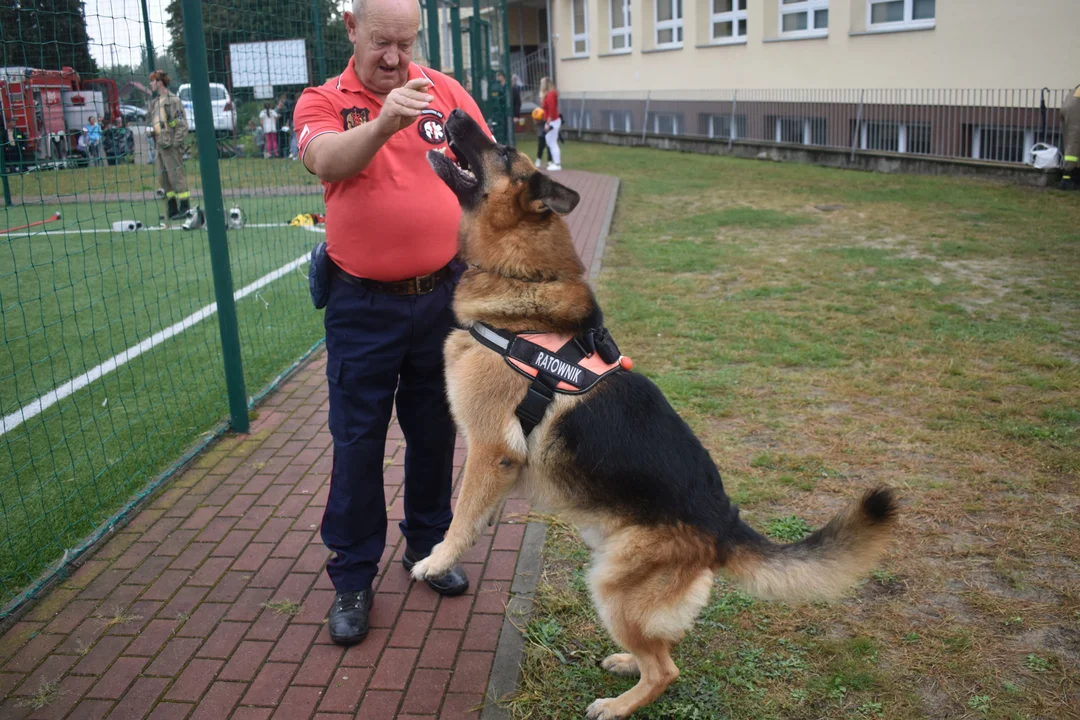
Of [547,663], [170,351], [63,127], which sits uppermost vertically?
[63,127]

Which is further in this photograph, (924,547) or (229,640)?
(924,547)

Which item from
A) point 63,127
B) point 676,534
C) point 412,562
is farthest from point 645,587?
point 63,127

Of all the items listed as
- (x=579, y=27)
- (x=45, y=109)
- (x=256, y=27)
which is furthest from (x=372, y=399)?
(x=579, y=27)

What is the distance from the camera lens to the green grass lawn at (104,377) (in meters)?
4.30

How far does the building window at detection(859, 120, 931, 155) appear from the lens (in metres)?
16.6

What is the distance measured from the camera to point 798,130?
2020cm

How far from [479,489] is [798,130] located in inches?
772

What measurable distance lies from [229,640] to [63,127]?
2995mm

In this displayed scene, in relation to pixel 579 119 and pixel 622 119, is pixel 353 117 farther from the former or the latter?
pixel 579 119

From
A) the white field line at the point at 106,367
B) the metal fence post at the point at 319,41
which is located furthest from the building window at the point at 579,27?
the metal fence post at the point at 319,41

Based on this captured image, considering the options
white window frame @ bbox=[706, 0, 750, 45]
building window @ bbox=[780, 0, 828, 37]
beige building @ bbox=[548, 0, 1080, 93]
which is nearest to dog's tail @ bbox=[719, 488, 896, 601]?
beige building @ bbox=[548, 0, 1080, 93]

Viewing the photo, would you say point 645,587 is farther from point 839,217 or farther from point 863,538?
point 839,217

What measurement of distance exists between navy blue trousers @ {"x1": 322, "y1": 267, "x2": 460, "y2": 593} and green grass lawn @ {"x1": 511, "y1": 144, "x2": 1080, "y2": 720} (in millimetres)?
811

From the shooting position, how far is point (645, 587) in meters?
2.67
